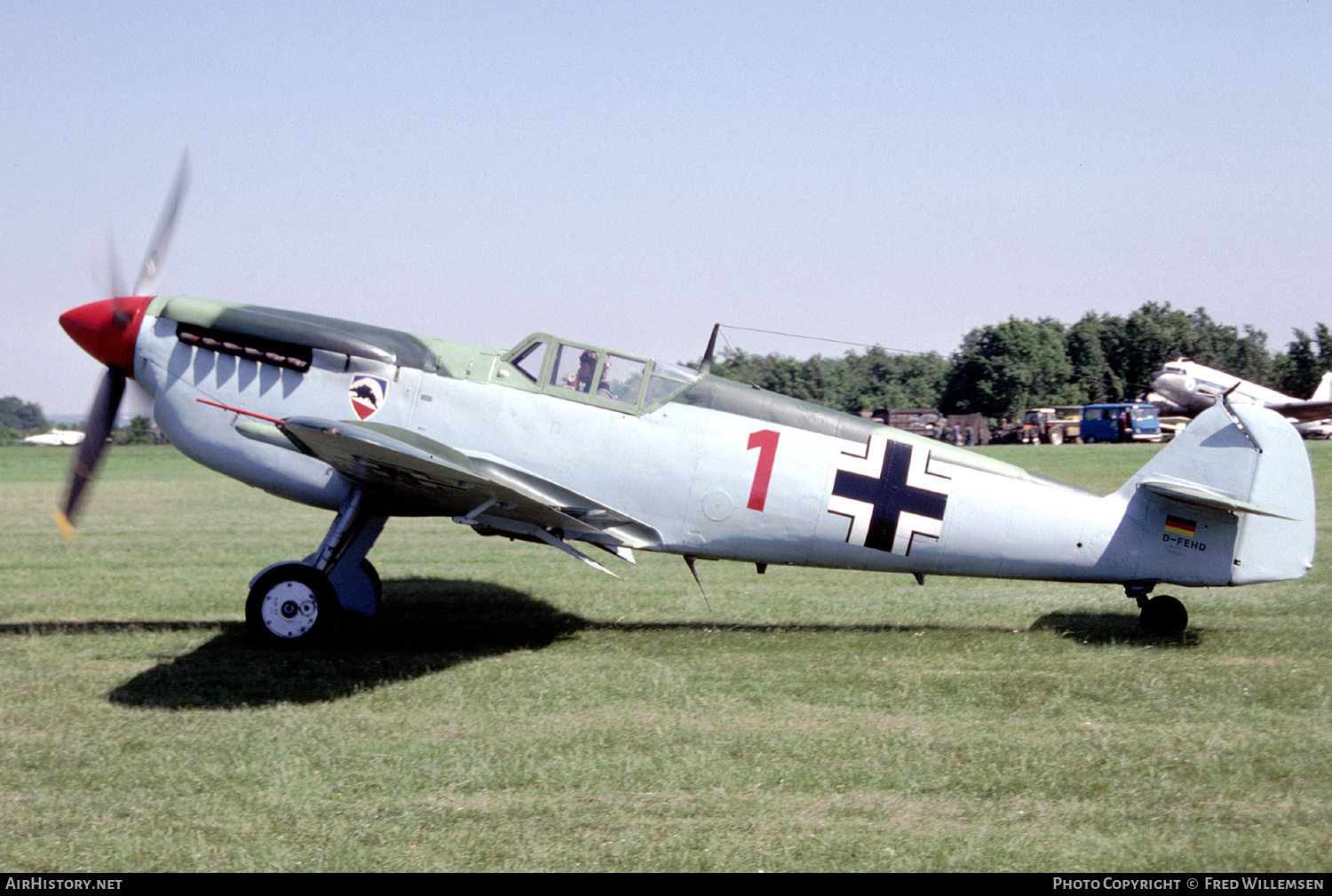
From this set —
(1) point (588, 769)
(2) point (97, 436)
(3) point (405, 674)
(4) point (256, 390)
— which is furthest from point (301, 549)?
(1) point (588, 769)

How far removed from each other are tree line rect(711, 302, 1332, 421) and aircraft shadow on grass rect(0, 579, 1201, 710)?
50741mm

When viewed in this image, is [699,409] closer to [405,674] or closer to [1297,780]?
[405,674]

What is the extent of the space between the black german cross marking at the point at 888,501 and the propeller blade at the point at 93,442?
518cm

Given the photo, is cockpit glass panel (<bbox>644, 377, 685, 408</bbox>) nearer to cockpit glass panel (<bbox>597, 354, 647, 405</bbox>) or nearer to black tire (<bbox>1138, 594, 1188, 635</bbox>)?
cockpit glass panel (<bbox>597, 354, 647, 405</bbox>)

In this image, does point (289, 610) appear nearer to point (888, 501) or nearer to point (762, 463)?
point (762, 463)

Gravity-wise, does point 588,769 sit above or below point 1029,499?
below

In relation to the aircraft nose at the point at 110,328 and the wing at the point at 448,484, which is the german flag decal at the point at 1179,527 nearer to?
the wing at the point at 448,484

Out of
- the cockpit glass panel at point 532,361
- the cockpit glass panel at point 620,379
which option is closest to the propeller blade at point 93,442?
the cockpit glass panel at point 532,361

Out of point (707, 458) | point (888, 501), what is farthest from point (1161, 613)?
point (707, 458)

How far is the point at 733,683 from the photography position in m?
5.84

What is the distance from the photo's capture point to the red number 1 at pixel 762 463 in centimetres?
679

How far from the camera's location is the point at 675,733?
494cm

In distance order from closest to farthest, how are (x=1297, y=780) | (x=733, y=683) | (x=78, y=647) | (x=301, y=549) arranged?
(x=1297, y=780)
(x=733, y=683)
(x=78, y=647)
(x=301, y=549)
